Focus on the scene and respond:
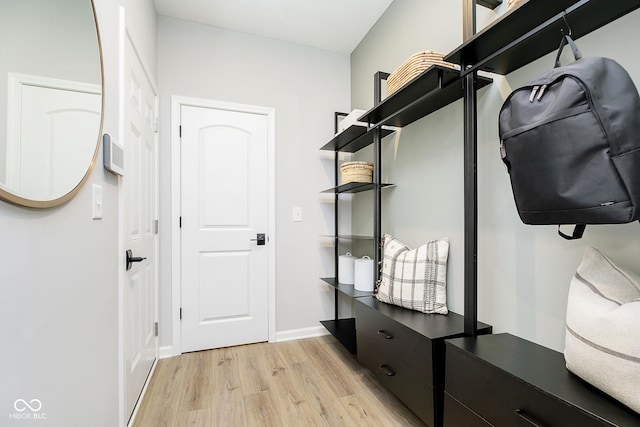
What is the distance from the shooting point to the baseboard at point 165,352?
2.35 meters

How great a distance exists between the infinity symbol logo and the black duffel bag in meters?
1.51

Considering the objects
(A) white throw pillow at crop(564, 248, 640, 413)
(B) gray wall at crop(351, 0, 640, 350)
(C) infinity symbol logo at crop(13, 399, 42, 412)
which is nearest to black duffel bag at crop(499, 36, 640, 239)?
(A) white throw pillow at crop(564, 248, 640, 413)

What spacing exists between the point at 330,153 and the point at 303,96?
614 millimetres

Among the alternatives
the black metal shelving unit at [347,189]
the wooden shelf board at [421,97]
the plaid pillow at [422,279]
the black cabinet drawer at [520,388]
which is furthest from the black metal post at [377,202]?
the black cabinet drawer at [520,388]

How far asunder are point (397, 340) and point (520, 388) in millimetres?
661

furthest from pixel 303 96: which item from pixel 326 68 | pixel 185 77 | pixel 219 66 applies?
pixel 185 77

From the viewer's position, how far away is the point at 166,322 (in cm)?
239

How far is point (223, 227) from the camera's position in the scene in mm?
2562

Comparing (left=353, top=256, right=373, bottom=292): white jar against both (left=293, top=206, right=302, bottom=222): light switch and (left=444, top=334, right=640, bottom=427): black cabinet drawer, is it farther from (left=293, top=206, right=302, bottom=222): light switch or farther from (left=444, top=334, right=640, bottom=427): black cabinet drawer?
(left=444, top=334, right=640, bottom=427): black cabinet drawer

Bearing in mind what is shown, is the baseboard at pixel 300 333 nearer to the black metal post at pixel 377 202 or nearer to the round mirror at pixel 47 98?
the black metal post at pixel 377 202

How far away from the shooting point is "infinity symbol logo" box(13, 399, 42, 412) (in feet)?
2.23

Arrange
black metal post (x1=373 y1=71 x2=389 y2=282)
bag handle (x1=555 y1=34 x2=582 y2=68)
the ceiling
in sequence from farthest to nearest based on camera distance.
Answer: the ceiling < black metal post (x1=373 y1=71 x2=389 y2=282) < bag handle (x1=555 y1=34 x2=582 y2=68)

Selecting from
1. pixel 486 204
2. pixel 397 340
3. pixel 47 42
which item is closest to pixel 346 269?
pixel 397 340

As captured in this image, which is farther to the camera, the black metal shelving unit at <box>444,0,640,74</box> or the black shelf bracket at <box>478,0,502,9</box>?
the black shelf bracket at <box>478,0,502,9</box>
